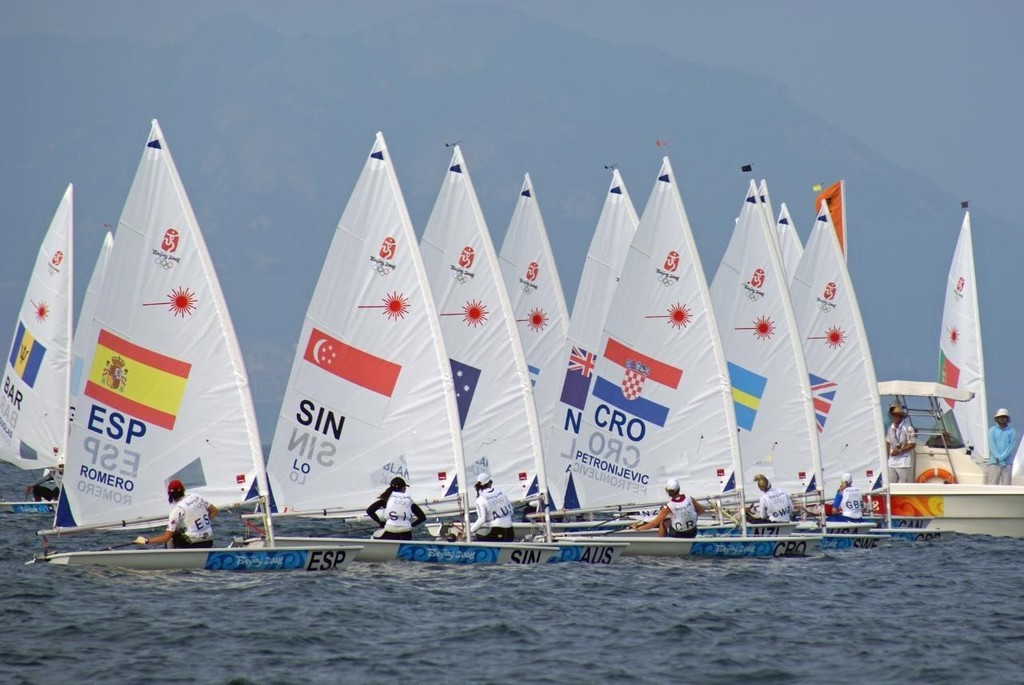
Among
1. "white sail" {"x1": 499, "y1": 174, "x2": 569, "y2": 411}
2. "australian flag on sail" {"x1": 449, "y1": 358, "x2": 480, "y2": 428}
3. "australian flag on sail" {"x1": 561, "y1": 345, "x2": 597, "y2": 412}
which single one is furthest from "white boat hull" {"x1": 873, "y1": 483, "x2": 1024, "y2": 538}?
"australian flag on sail" {"x1": 449, "y1": 358, "x2": 480, "y2": 428}

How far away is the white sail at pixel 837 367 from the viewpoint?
35812 mm

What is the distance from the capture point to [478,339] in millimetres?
30812

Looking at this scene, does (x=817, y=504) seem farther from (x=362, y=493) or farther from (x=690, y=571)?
(x=362, y=493)

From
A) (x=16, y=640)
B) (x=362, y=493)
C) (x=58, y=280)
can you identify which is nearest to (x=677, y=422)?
(x=362, y=493)

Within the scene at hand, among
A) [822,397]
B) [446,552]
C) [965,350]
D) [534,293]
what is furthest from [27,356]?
[965,350]

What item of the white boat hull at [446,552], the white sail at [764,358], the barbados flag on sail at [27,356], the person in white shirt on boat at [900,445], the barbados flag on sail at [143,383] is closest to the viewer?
the barbados flag on sail at [143,383]

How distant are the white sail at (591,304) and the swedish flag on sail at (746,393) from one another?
3.12 meters

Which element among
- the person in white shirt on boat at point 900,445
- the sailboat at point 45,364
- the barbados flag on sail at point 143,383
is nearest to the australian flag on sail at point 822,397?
the person in white shirt on boat at point 900,445

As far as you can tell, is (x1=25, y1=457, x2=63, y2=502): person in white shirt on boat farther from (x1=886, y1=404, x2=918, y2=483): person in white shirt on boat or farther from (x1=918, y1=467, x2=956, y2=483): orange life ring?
(x1=918, y1=467, x2=956, y2=483): orange life ring

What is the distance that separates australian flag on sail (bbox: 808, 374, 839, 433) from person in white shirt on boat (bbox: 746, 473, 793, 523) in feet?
20.5

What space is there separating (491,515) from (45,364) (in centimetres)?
1835

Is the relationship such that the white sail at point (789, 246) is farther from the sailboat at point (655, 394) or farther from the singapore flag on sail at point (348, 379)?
the singapore flag on sail at point (348, 379)

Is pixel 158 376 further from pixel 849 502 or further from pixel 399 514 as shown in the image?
pixel 849 502

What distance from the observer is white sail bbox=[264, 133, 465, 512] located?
1059 inches
